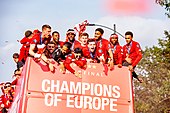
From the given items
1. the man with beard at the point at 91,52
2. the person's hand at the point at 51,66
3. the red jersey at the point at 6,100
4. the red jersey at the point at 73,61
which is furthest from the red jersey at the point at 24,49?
the red jersey at the point at 6,100

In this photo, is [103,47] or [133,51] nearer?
[103,47]

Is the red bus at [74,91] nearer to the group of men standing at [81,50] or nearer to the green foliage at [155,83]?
the group of men standing at [81,50]

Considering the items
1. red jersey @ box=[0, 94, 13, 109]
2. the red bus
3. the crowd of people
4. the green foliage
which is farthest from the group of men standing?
the green foliage

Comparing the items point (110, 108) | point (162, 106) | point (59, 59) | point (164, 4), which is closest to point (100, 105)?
point (110, 108)

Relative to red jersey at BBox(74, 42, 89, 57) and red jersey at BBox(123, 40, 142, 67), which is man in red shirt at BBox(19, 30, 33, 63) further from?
red jersey at BBox(123, 40, 142, 67)

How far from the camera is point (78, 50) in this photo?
6559 mm

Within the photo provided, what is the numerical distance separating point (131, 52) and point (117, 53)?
0.32m

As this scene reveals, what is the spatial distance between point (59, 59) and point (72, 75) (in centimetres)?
48

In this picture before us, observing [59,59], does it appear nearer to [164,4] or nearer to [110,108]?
[110,108]

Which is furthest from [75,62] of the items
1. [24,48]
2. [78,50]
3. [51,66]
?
[24,48]

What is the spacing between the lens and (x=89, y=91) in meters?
5.91

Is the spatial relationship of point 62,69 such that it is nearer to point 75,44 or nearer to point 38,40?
point 38,40

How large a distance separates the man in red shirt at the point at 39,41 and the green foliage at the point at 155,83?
17205mm

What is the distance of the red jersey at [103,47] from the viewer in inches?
273
